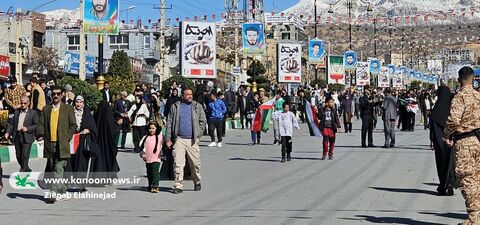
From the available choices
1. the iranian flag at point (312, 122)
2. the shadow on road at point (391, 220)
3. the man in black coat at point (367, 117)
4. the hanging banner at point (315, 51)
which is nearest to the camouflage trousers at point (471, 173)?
the shadow on road at point (391, 220)

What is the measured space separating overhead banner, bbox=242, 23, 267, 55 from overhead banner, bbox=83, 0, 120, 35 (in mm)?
19421

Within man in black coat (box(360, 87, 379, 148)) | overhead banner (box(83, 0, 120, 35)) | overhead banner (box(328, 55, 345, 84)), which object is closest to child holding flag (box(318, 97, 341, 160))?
man in black coat (box(360, 87, 379, 148))

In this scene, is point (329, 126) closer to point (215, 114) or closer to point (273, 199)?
point (215, 114)

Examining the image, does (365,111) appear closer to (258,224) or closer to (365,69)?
(258,224)

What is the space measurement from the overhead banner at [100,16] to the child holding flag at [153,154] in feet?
28.8

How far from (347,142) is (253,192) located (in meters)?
14.2

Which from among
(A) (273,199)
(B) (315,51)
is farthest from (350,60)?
(A) (273,199)

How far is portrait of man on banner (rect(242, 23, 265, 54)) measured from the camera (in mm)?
40906

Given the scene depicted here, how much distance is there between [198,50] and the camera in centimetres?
3334

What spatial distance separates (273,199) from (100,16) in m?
10.9

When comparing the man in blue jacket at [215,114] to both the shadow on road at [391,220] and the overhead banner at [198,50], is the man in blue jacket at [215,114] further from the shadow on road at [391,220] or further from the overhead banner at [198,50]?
the shadow on road at [391,220]

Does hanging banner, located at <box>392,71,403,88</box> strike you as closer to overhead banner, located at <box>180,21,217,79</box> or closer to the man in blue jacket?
overhead banner, located at <box>180,21,217,79</box>

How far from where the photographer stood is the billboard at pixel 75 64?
58.4 metres

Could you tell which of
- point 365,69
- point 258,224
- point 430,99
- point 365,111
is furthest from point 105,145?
point 365,69
